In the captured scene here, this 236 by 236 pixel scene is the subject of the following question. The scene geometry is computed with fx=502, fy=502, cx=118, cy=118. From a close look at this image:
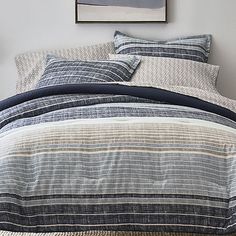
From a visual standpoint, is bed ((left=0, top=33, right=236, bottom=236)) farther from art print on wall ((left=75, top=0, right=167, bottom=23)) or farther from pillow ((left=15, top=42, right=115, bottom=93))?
art print on wall ((left=75, top=0, right=167, bottom=23))

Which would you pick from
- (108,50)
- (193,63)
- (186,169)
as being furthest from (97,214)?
(108,50)

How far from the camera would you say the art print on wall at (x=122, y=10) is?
3654 millimetres

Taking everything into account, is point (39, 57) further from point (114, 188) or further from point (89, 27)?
point (114, 188)

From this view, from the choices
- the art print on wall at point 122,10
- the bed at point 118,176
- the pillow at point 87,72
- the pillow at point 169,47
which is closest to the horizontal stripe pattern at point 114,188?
the bed at point 118,176

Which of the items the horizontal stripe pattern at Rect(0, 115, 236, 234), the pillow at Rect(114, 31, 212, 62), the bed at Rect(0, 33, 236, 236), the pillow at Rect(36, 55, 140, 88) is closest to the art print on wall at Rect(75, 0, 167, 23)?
the pillow at Rect(114, 31, 212, 62)

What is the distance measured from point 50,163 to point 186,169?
42 centimetres

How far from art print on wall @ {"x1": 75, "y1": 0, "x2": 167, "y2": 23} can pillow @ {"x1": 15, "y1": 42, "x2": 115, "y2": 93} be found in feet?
0.70

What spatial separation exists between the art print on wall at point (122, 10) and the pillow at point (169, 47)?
0.54 feet

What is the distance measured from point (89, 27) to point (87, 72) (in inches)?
34.2

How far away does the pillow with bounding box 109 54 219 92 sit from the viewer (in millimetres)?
3154

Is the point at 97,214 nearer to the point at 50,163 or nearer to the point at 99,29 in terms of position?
the point at 50,163

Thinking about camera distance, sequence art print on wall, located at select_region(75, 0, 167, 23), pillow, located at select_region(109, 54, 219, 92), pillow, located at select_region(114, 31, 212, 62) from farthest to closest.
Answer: art print on wall, located at select_region(75, 0, 167, 23)
pillow, located at select_region(114, 31, 212, 62)
pillow, located at select_region(109, 54, 219, 92)

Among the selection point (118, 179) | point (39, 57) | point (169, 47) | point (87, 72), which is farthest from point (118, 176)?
point (39, 57)

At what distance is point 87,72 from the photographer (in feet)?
9.67
